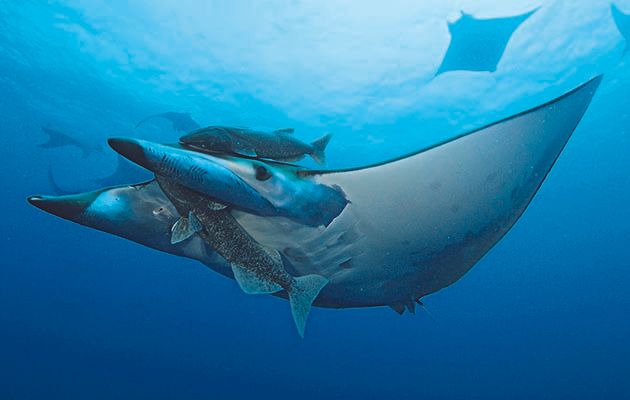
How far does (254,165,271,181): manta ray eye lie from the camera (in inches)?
61.0

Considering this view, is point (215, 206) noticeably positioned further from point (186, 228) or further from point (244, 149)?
point (244, 149)

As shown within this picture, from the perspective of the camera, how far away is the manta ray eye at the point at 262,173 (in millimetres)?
1549

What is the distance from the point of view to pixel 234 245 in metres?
1.64

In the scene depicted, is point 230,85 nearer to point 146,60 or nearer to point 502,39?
point 146,60

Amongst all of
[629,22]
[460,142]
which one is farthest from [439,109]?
[460,142]

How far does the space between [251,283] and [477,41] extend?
12080 millimetres

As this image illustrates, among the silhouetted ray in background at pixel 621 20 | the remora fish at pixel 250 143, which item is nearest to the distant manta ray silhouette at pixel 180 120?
the remora fish at pixel 250 143

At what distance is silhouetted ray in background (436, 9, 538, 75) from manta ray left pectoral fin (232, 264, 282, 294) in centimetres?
1098

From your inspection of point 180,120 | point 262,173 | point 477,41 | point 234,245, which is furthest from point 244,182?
point 180,120

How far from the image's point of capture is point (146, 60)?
14.6 metres

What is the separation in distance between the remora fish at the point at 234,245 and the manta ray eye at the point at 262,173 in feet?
0.76

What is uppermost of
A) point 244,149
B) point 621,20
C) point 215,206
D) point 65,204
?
point 621,20

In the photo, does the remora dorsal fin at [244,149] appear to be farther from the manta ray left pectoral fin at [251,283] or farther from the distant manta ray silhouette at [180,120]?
the distant manta ray silhouette at [180,120]

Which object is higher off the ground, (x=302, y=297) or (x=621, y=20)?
(x=621, y=20)
